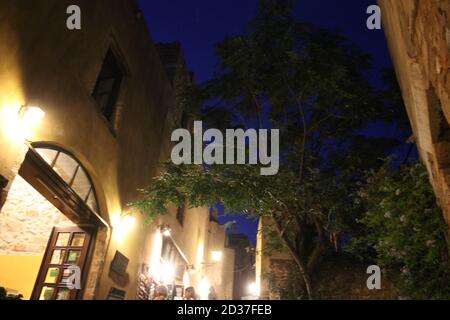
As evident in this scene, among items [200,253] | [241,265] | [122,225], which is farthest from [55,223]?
[241,265]

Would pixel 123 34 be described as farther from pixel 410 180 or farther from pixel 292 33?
pixel 410 180

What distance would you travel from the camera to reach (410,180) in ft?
20.4

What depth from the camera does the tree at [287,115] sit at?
823 cm

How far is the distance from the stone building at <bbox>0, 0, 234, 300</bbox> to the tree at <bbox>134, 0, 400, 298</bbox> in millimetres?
1205

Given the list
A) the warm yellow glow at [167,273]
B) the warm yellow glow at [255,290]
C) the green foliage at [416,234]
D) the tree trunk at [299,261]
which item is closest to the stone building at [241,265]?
the warm yellow glow at [255,290]

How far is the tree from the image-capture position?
27.0ft

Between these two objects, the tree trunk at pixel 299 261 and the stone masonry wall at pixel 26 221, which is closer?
the stone masonry wall at pixel 26 221

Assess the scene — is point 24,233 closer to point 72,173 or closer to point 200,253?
point 72,173

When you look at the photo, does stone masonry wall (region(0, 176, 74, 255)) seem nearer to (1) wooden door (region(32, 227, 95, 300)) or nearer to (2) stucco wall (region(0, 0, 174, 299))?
(1) wooden door (region(32, 227, 95, 300))

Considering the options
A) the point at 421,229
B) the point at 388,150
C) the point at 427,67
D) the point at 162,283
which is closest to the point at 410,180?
the point at 421,229

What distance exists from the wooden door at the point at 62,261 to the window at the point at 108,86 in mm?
2699

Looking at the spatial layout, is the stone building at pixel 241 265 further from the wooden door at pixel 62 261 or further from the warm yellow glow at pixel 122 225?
the wooden door at pixel 62 261

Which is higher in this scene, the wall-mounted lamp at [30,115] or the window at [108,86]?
the window at [108,86]

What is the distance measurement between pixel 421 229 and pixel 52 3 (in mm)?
6743
